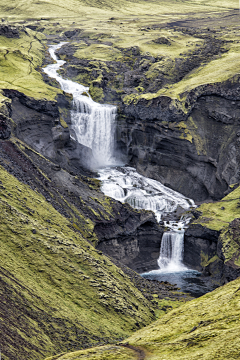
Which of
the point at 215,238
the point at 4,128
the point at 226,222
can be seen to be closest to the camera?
the point at 4,128

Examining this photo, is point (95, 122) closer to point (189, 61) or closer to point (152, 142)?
point (152, 142)

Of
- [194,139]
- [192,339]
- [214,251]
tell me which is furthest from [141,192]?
[192,339]

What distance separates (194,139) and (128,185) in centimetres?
1700

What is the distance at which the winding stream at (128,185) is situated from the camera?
54728 millimetres

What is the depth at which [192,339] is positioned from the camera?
20.2 metres

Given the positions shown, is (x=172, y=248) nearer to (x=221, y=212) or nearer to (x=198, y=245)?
(x=198, y=245)

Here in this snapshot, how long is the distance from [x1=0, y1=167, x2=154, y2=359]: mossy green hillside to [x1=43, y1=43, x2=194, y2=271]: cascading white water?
19.8 meters

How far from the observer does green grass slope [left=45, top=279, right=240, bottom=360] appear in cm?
1773

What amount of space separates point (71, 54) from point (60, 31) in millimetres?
39963

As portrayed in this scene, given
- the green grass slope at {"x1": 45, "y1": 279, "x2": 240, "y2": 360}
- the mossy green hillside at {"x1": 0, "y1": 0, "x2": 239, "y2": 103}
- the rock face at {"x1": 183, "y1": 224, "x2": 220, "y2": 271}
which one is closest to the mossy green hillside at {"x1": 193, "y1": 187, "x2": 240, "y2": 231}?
the rock face at {"x1": 183, "y1": 224, "x2": 220, "y2": 271}

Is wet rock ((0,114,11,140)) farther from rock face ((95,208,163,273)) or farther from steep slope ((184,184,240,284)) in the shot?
steep slope ((184,184,240,284))

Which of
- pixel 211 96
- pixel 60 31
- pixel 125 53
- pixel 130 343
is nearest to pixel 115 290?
pixel 130 343

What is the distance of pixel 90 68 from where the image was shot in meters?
97.8

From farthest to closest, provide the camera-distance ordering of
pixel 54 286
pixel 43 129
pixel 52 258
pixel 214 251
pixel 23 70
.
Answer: pixel 23 70 < pixel 43 129 < pixel 214 251 < pixel 52 258 < pixel 54 286
